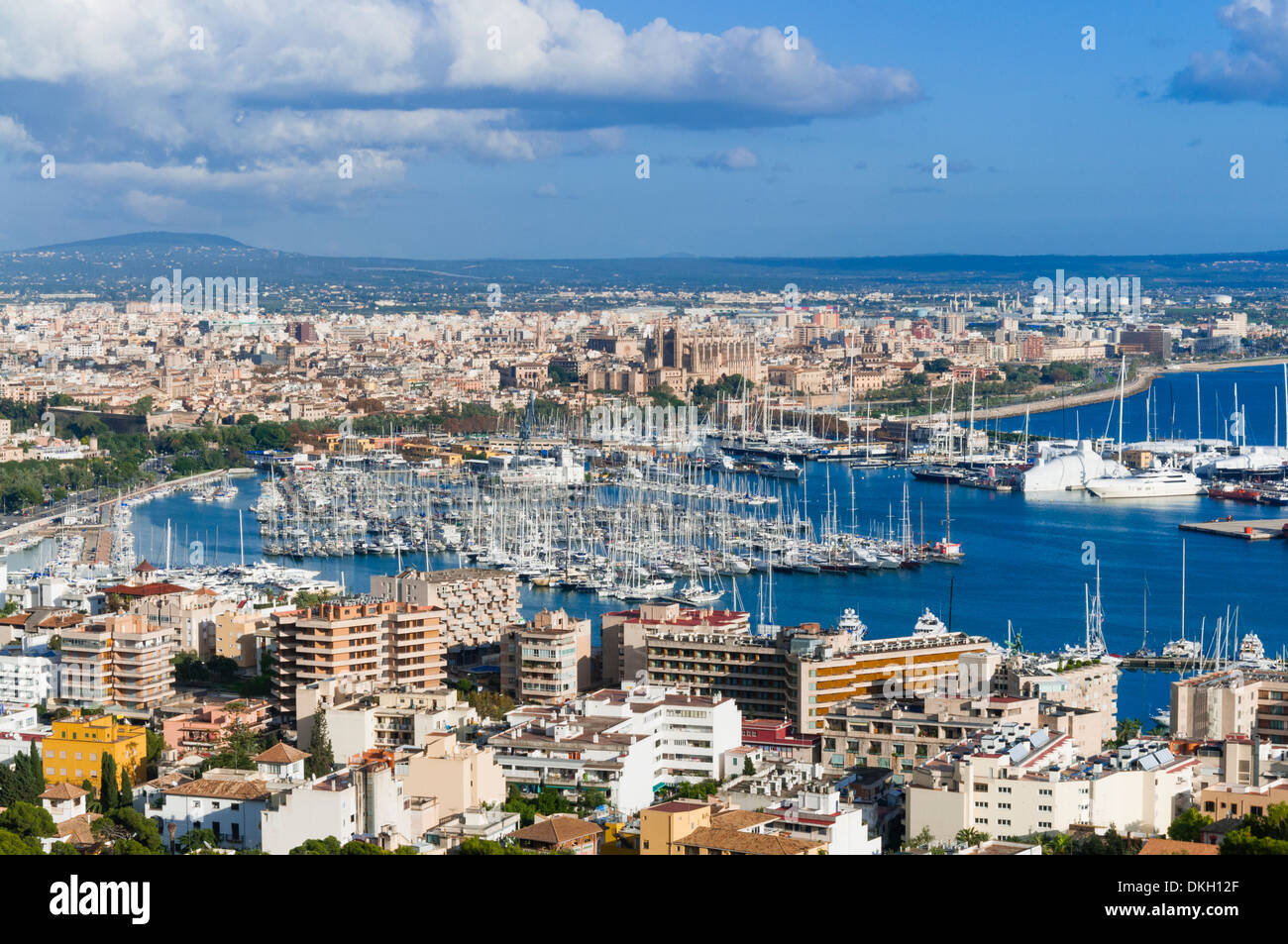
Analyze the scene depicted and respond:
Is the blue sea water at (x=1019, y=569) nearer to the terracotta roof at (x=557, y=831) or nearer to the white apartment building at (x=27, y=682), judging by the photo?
the white apartment building at (x=27, y=682)

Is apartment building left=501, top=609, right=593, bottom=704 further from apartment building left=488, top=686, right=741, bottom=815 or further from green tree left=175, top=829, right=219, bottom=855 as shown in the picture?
green tree left=175, top=829, right=219, bottom=855

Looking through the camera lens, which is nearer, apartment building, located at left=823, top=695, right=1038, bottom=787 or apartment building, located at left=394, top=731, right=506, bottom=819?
apartment building, located at left=394, top=731, right=506, bottom=819

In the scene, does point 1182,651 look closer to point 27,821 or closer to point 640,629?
point 640,629

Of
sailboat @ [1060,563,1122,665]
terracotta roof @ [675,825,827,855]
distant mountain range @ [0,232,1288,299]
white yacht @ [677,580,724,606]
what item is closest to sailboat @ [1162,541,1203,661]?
sailboat @ [1060,563,1122,665]

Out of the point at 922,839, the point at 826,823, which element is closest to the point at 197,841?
the point at 826,823

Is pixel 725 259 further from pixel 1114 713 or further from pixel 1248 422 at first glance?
pixel 1114 713

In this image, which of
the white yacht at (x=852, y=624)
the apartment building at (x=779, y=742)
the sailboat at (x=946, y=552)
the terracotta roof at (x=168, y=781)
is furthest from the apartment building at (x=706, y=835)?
the sailboat at (x=946, y=552)
